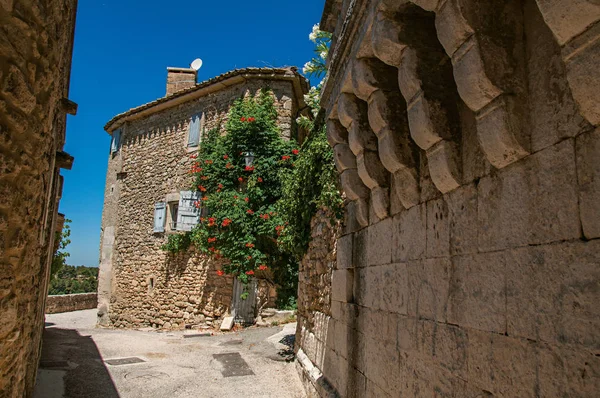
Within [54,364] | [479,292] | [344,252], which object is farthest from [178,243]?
[479,292]

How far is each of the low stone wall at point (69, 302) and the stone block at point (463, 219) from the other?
63.4 ft

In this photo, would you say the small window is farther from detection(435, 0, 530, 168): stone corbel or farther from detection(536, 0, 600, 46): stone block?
detection(536, 0, 600, 46): stone block

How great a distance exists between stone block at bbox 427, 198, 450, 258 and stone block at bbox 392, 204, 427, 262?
7 centimetres

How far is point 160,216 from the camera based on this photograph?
13742mm

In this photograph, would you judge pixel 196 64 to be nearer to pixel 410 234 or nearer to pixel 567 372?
pixel 410 234

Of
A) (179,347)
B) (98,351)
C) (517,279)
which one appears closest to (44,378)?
(98,351)

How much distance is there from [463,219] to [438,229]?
27 cm

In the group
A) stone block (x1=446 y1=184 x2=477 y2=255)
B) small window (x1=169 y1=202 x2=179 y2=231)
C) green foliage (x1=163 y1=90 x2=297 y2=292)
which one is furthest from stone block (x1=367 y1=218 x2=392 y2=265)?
small window (x1=169 y1=202 x2=179 y2=231)

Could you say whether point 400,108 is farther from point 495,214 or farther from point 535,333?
point 535,333

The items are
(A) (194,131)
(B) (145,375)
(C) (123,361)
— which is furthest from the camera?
(A) (194,131)

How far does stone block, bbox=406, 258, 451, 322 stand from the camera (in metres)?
2.23

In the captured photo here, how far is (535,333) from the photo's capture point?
1552mm

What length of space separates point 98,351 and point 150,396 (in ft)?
10.6

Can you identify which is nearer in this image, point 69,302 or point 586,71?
point 586,71
